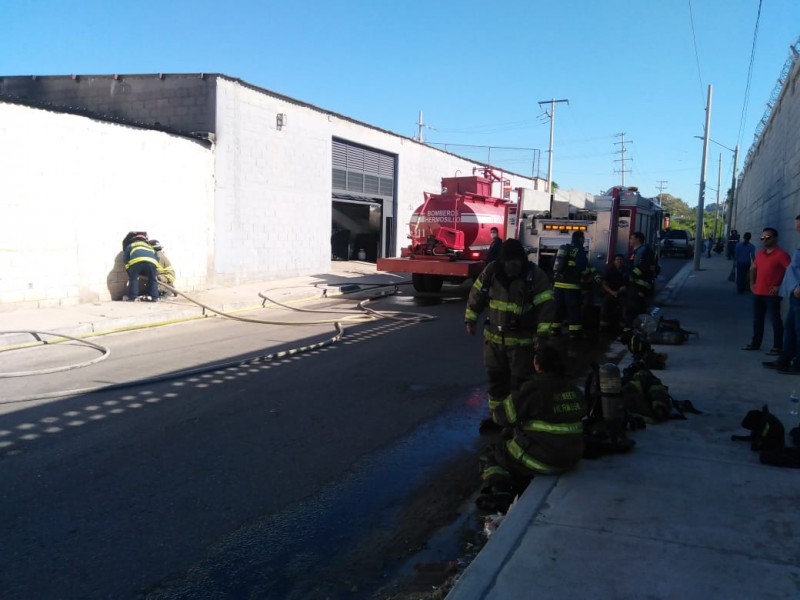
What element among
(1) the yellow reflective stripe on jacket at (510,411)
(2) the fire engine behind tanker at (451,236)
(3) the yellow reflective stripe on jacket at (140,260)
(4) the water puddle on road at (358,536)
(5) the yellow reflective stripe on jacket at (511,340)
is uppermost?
(2) the fire engine behind tanker at (451,236)

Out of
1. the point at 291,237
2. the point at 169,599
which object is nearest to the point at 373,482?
the point at 169,599

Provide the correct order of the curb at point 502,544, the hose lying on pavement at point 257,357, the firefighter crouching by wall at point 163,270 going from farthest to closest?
the firefighter crouching by wall at point 163,270
the hose lying on pavement at point 257,357
the curb at point 502,544

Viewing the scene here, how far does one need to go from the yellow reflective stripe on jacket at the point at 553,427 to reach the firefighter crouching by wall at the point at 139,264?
10.2 metres

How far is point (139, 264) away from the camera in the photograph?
1247 cm

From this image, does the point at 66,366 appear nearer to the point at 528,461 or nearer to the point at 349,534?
the point at 349,534

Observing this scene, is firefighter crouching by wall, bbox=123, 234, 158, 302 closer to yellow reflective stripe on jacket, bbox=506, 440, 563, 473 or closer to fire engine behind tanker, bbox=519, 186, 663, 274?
fire engine behind tanker, bbox=519, 186, 663, 274

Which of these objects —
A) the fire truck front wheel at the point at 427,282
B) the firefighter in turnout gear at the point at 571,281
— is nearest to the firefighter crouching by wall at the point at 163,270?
the fire truck front wheel at the point at 427,282

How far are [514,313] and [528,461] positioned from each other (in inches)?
53.1

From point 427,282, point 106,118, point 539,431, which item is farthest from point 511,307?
point 427,282

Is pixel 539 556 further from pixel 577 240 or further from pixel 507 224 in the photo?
pixel 507 224

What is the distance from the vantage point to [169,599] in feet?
10.00

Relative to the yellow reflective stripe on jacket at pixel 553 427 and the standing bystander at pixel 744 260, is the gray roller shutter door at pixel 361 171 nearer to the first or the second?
the standing bystander at pixel 744 260

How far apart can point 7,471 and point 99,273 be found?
347 inches

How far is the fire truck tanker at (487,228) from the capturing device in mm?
12297
